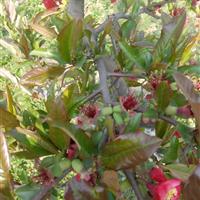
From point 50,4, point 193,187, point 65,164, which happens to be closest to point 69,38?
point 65,164

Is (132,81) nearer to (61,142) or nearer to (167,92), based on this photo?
(167,92)

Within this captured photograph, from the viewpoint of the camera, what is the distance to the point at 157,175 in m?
0.84

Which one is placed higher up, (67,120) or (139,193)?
(67,120)

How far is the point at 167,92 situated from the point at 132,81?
373 mm

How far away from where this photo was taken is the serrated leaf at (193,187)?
1.70 feet

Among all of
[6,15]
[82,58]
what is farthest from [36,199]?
[6,15]

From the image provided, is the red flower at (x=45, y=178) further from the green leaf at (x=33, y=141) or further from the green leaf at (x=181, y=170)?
the green leaf at (x=181, y=170)

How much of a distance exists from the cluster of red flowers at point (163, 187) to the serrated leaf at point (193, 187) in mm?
179

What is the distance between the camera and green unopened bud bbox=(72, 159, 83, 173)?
2.43 feet

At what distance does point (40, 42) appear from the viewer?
5.26 ft

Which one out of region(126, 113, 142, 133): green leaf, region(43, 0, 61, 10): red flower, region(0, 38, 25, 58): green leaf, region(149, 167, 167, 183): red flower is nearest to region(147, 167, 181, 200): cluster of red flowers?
region(149, 167, 167, 183): red flower

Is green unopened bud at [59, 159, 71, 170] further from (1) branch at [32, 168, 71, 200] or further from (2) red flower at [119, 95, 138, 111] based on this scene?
(2) red flower at [119, 95, 138, 111]

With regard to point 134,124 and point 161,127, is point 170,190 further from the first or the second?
point 161,127

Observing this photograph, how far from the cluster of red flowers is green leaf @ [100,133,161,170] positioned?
2.8 inches
